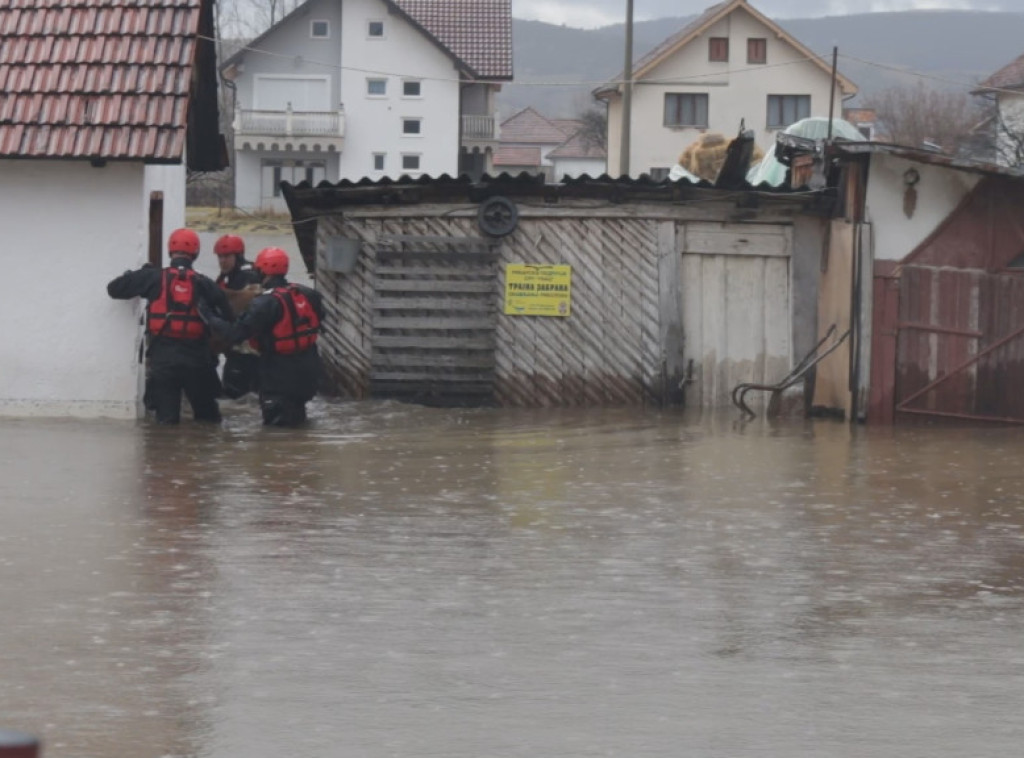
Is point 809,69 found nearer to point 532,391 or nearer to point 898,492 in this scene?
point 532,391

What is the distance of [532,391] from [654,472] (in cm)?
535

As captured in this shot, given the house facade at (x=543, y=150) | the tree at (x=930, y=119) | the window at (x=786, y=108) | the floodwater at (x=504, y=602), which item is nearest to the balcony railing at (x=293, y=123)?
the window at (x=786, y=108)

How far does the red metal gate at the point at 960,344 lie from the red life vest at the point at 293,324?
18.5 feet

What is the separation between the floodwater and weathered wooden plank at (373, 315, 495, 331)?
4.17 m

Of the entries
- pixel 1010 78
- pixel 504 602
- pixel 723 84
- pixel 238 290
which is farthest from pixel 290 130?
pixel 504 602

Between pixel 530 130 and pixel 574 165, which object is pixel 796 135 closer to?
pixel 574 165

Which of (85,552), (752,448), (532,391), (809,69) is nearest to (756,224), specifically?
(532,391)

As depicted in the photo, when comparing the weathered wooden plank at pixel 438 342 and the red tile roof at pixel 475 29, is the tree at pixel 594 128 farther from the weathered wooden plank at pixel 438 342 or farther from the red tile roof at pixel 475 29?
the weathered wooden plank at pixel 438 342

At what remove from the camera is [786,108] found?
70.8 meters

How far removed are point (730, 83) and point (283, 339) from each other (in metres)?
55.8

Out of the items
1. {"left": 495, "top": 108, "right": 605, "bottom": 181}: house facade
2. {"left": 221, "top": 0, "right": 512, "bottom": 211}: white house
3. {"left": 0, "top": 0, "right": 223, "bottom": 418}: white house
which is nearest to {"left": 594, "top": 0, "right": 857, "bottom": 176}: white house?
{"left": 221, "top": 0, "right": 512, "bottom": 211}: white house

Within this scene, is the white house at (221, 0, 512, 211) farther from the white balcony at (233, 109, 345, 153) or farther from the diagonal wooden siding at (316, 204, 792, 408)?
the diagonal wooden siding at (316, 204, 792, 408)

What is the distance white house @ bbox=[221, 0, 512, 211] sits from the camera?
70062 millimetres

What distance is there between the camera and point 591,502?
39.6ft
